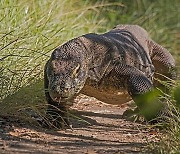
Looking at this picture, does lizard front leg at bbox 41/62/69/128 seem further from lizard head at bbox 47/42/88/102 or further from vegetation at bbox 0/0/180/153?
lizard head at bbox 47/42/88/102

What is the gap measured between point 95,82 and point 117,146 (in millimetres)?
1153

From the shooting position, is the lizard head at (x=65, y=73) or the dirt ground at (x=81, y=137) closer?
the dirt ground at (x=81, y=137)

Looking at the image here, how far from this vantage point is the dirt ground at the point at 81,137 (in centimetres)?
521

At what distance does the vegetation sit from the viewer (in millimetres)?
6438

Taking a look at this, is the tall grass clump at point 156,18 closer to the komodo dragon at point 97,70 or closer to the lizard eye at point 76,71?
the komodo dragon at point 97,70

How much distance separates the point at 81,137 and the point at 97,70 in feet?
2.92

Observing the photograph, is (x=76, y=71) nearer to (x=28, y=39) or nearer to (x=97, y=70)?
(x=97, y=70)

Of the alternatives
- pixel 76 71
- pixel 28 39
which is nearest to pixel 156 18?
pixel 28 39

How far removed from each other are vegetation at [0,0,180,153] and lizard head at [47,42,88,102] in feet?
1.36

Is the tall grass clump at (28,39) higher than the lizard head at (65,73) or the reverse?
the reverse

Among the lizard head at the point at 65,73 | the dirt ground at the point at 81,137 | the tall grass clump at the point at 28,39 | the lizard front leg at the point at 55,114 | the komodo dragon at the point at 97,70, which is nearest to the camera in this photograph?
the dirt ground at the point at 81,137

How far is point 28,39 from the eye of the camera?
25.7 ft

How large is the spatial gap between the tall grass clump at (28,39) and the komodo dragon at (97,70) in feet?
1.34

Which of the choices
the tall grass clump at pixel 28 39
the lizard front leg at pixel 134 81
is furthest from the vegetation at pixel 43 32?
the lizard front leg at pixel 134 81
